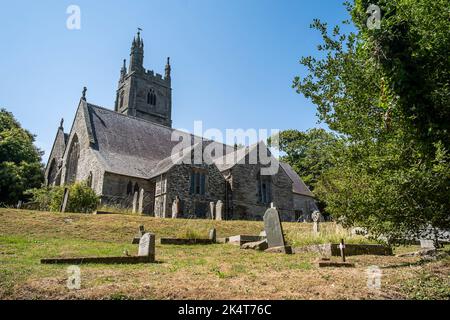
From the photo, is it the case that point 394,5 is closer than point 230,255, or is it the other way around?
point 394,5

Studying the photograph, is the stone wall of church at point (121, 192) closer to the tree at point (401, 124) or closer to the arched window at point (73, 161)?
the arched window at point (73, 161)

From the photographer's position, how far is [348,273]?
7.30 m

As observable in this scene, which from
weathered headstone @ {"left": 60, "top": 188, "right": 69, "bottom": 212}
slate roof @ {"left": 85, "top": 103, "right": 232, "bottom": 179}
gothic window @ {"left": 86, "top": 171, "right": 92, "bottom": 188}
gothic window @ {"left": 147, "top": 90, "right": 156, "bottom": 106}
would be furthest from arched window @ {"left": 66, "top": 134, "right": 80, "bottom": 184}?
gothic window @ {"left": 147, "top": 90, "right": 156, "bottom": 106}

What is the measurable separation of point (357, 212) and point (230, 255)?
4.30 metres

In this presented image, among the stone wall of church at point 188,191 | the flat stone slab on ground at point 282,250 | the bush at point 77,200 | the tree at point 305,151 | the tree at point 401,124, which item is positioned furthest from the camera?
the tree at point 305,151

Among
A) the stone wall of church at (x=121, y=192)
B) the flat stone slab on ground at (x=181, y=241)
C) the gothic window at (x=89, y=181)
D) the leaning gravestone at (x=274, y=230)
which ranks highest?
the gothic window at (x=89, y=181)

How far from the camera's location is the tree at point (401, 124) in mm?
7211

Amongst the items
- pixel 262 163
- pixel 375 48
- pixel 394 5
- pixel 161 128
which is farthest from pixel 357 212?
pixel 161 128

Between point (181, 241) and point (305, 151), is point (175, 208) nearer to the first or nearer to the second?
point (181, 241)

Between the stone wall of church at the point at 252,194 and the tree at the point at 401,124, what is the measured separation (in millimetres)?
21096

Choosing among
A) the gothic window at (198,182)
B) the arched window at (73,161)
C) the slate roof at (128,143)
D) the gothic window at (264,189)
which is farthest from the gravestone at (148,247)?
the arched window at (73,161)
